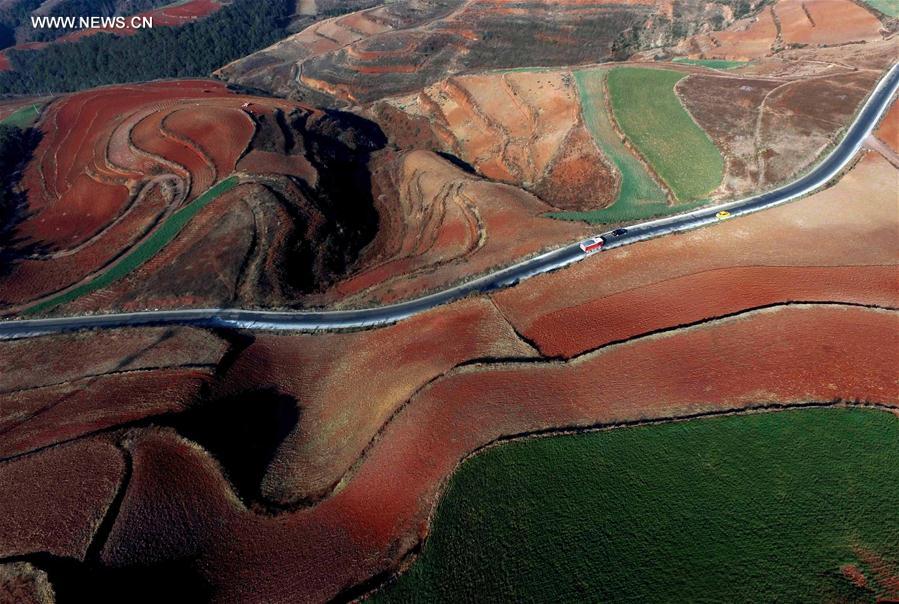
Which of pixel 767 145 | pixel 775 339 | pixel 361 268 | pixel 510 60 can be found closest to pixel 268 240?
pixel 361 268

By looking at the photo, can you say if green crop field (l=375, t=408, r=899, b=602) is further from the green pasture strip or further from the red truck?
the green pasture strip

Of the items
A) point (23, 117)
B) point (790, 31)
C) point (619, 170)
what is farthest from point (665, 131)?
point (23, 117)

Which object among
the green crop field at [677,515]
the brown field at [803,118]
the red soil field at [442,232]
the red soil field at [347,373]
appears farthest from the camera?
the brown field at [803,118]

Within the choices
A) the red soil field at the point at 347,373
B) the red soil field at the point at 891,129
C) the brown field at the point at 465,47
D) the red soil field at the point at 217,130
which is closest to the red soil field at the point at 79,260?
the red soil field at the point at 217,130

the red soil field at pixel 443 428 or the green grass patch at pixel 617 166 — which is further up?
the green grass patch at pixel 617 166

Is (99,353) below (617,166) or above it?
below

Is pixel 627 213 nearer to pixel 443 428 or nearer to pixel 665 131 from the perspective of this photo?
pixel 665 131

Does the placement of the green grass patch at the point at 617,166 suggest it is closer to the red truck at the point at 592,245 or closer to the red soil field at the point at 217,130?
the red truck at the point at 592,245

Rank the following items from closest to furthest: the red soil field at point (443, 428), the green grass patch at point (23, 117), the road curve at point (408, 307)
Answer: the red soil field at point (443, 428) → the road curve at point (408, 307) → the green grass patch at point (23, 117)
